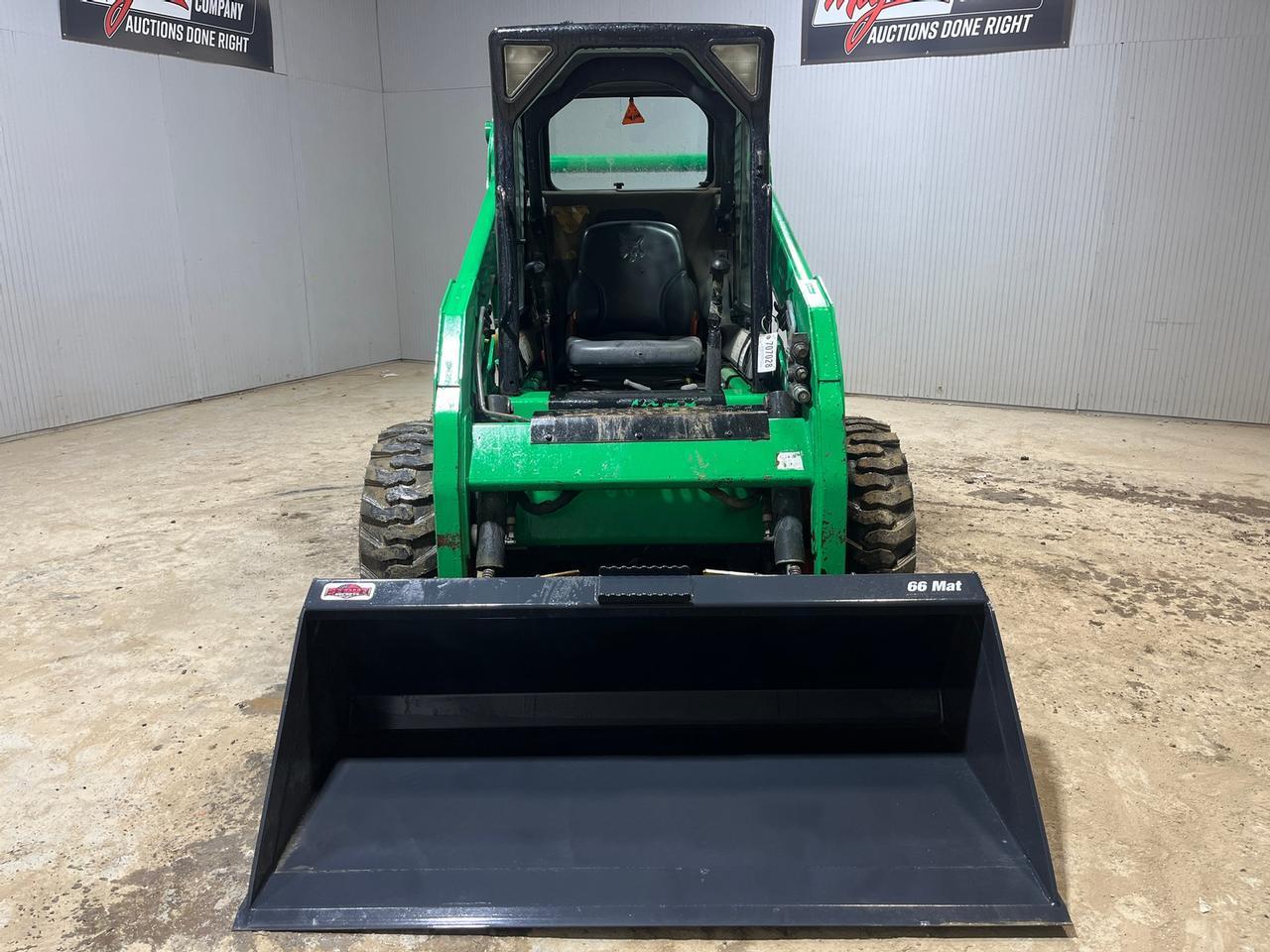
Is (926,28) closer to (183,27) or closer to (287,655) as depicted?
(183,27)

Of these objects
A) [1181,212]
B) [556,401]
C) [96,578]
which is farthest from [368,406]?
[1181,212]

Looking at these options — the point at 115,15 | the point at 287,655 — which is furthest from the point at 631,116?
the point at 115,15

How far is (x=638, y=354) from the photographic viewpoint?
3.74m

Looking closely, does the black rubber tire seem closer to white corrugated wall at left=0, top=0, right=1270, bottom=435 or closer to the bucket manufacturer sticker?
the bucket manufacturer sticker

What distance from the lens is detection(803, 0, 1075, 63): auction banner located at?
6.88 meters

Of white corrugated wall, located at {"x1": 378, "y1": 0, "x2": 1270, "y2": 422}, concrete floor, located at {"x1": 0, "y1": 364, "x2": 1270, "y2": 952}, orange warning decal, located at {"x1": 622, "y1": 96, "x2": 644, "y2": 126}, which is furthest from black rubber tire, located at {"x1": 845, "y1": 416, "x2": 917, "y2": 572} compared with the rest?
white corrugated wall, located at {"x1": 378, "y1": 0, "x2": 1270, "y2": 422}

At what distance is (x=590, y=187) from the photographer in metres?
4.32

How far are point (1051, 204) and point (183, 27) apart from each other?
6602 millimetres

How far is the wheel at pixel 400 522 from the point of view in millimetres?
2988

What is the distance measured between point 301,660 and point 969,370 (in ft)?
21.7

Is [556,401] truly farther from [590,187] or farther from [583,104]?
[583,104]

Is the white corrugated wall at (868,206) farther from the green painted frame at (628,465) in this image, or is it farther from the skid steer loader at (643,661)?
the green painted frame at (628,465)

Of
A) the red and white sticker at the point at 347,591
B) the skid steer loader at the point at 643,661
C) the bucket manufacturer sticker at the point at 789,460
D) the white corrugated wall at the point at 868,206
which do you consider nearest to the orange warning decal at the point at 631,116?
the skid steer loader at the point at 643,661

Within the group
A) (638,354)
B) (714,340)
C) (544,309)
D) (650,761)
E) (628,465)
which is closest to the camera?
(650,761)
